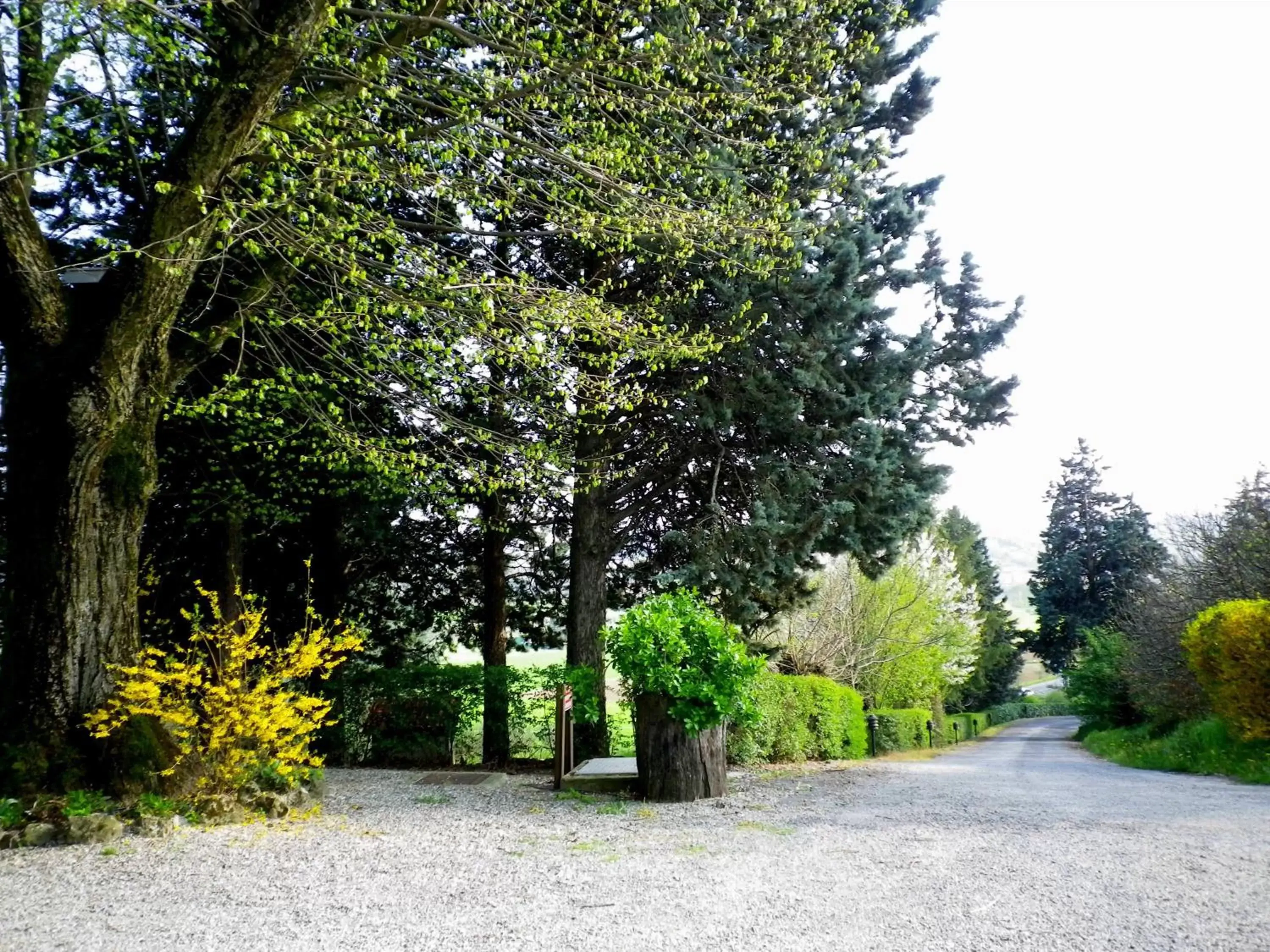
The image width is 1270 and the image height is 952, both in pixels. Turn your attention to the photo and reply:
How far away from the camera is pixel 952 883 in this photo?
4227 millimetres

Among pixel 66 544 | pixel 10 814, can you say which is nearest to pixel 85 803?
pixel 10 814

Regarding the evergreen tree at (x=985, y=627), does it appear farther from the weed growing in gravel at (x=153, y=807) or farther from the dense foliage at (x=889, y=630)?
the weed growing in gravel at (x=153, y=807)

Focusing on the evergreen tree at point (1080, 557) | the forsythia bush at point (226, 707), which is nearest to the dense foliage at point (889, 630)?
the forsythia bush at point (226, 707)

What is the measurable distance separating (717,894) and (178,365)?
618 cm

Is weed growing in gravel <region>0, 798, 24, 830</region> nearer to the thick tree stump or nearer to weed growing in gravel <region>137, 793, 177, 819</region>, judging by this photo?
weed growing in gravel <region>137, 793, 177, 819</region>

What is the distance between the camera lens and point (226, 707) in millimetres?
6117

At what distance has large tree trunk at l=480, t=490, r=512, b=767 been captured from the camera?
12.1 m

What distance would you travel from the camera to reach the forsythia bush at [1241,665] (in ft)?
35.2

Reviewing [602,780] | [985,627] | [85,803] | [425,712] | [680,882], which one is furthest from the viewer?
[985,627]

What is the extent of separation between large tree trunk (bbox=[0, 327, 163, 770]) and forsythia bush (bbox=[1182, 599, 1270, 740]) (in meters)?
12.1

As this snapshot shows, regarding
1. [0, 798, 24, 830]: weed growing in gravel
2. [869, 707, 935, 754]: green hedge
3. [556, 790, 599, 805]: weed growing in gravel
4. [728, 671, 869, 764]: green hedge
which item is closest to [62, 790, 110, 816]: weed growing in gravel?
[0, 798, 24, 830]: weed growing in gravel

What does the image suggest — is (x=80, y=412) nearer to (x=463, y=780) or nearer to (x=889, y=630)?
(x=463, y=780)

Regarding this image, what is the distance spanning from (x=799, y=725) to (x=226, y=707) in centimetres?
881

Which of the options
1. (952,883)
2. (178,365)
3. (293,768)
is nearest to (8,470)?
(178,365)
